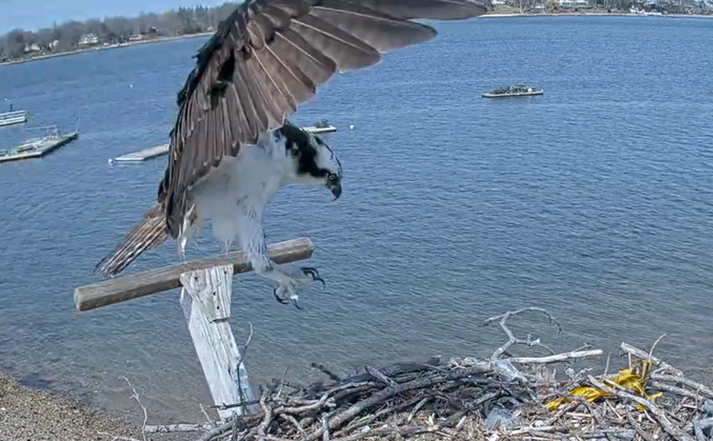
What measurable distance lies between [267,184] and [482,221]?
49.7 ft

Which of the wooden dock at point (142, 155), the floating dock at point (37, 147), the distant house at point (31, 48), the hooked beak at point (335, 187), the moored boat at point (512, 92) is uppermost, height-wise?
the hooked beak at point (335, 187)

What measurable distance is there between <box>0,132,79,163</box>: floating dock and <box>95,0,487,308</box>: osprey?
104 feet

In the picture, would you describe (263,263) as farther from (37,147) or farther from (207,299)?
(37,147)

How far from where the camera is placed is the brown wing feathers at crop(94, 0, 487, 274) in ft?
6.89

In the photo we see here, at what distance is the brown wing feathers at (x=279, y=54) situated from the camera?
2100 mm

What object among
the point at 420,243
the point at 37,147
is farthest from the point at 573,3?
the point at 420,243

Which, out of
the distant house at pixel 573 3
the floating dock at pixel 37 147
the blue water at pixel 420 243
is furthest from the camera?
the distant house at pixel 573 3

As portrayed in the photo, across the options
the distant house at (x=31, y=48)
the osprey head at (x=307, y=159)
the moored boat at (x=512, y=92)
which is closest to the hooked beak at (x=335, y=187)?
the osprey head at (x=307, y=159)

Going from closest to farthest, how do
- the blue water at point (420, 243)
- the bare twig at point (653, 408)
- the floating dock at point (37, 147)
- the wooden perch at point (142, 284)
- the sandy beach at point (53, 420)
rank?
1. the wooden perch at point (142, 284)
2. the bare twig at point (653, 408)
3. the sandy beach at point (53, 420)
4. the blue water at point (420, 243)
5. the floating dock at point (37, 147)

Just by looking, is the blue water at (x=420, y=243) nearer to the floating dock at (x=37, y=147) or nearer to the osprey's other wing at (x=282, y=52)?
the floating dock at (x=37, y=147)

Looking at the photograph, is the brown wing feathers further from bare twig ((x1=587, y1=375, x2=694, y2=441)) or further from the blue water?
the blue water

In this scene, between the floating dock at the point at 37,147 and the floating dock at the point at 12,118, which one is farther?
the floating dock at the point at 12,118

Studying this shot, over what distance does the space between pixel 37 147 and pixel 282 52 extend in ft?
113

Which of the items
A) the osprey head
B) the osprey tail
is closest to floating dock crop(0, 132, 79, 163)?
the osprey tail
